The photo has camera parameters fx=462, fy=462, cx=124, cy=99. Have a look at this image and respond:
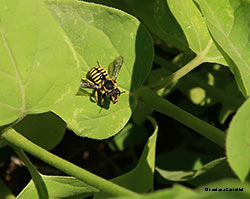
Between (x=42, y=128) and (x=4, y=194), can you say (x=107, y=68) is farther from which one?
(x=4, y=194)

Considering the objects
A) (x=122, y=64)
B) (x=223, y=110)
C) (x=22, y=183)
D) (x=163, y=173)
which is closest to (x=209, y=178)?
(x=163, y=173)

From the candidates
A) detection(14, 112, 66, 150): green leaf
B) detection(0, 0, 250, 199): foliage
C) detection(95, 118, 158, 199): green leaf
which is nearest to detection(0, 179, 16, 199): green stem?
detection(0, 0, 250, 199): foliage

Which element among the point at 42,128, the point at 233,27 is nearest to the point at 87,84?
the point at 42,128

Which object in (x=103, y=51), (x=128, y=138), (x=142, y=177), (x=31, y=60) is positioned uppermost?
(x=31, y=60)

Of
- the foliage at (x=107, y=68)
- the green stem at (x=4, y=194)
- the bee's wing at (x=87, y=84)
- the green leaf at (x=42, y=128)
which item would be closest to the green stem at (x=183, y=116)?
the foliage at (x=107, y=68)

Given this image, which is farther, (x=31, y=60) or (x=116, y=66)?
(x=116, y=66)

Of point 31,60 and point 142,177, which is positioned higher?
point 31,60
